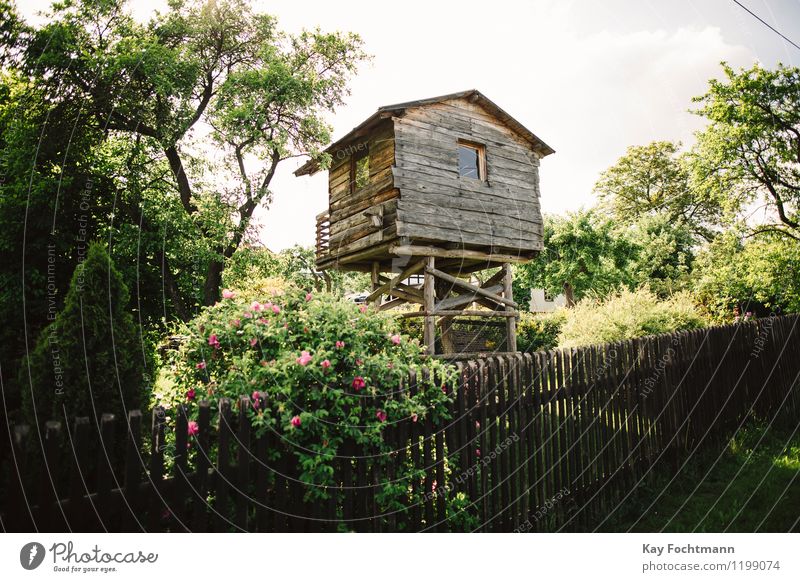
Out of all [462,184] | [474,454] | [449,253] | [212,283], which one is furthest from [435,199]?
[474,454]

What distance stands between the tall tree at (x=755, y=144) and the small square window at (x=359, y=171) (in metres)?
7.50

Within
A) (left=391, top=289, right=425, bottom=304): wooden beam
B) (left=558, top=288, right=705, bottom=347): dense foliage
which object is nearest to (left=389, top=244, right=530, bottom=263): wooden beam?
(left=391, top=289, right=425, bottom=304): wooden beam

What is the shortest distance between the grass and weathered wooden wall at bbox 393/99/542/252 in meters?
6.86

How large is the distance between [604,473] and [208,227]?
289 inches

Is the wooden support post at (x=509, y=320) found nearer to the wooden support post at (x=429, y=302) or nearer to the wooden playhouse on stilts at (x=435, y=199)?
the wooden playhouse on stilts at (x=435, y=199)

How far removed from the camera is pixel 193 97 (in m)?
7.22

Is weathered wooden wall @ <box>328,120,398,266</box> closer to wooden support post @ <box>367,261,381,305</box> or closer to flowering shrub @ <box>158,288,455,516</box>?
wooden support post @ <box>367,261,381,305</box>

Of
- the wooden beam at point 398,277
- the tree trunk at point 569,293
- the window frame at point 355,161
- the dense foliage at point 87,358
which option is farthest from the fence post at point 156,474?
the tree trunk at point 569,293

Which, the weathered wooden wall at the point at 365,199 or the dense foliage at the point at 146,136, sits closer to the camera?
the dense foliage at the point at 146,136

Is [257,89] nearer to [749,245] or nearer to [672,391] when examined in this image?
[672,391]

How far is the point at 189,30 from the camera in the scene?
7121mm

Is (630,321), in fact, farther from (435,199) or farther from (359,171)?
(359,171)

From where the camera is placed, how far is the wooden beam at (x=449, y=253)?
10.0 meters

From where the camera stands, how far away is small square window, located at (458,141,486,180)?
36.2 ft
